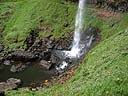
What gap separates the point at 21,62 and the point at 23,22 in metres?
7.33

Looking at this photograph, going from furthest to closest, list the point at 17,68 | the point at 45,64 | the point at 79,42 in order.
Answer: the point at 79,42 → the point at 45,64 → the point at 17,68

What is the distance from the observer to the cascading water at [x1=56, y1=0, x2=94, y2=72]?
38.3 m

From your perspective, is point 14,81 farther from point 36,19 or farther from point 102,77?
point 102,77

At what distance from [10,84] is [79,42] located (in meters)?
11.1

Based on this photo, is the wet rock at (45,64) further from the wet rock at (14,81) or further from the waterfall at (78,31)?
the wet rock at (14,81)

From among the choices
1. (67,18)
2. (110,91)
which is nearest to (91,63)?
(110,91)

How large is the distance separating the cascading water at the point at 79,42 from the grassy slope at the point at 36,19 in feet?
2.63

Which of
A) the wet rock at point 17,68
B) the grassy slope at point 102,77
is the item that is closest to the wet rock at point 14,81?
the wet rock at point 17,68

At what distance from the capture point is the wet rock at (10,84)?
31744mm

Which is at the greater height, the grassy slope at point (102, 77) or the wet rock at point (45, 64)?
the grassy slope at point (102, 77)

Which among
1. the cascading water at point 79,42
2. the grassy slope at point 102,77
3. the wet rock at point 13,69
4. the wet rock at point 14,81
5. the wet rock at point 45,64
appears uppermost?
the grassy slope at point 102,77

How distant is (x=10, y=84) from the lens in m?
32.8

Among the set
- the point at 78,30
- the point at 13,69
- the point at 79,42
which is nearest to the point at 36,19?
the point at 78,30

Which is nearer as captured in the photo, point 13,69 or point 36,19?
point 13,69
